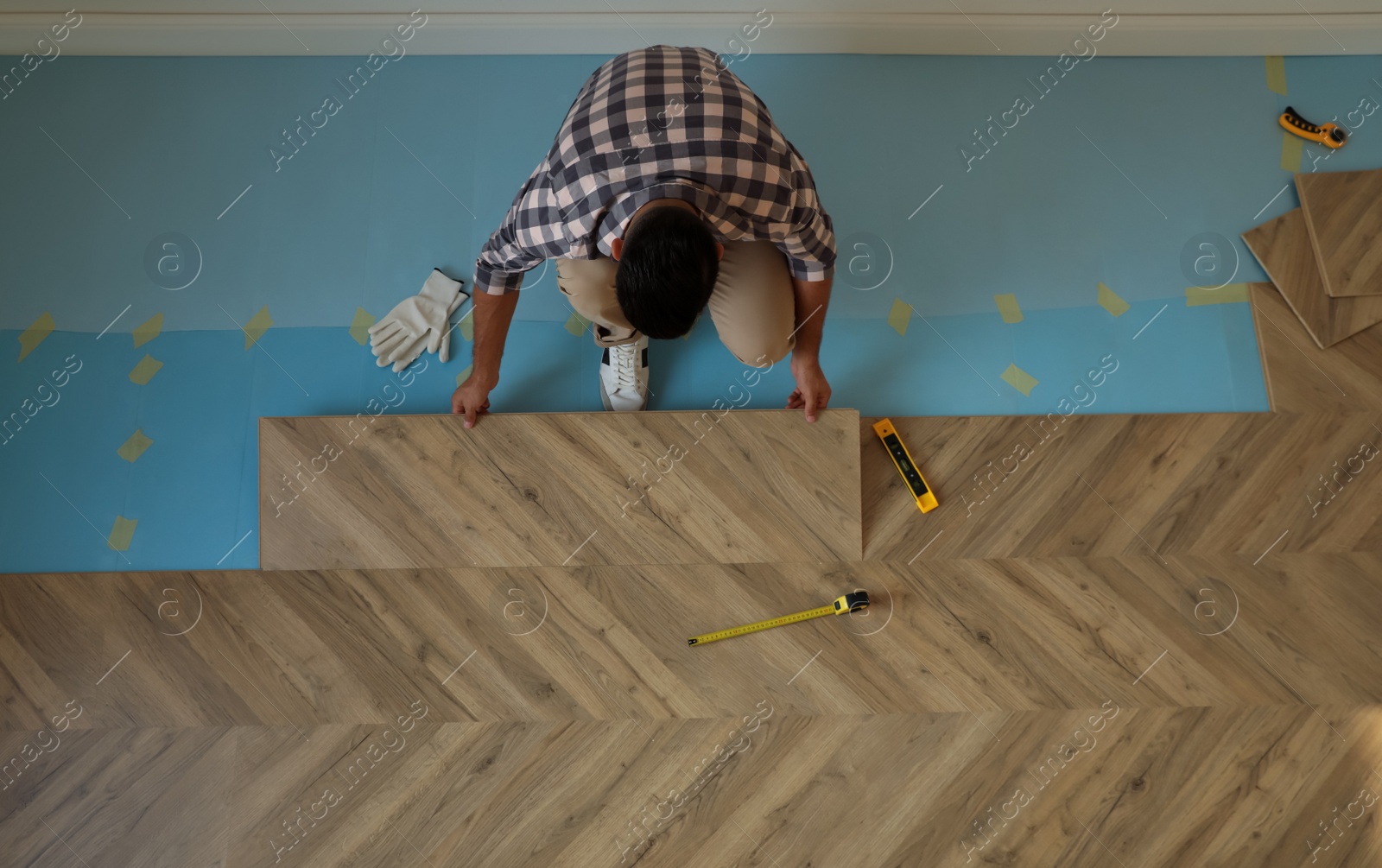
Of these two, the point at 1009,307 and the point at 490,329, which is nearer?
the point at 490,329

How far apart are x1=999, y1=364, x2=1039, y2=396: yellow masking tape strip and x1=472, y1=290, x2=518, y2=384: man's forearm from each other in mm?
1166

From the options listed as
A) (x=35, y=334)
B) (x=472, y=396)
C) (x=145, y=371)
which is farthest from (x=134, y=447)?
(x=472, y=396)

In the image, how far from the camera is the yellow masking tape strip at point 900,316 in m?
1.95

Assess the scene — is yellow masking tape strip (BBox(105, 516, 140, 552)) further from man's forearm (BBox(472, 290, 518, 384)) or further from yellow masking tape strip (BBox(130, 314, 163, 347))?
man's forearm (BBox(472, 290, 518, 384))

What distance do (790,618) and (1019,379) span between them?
2.65 ft

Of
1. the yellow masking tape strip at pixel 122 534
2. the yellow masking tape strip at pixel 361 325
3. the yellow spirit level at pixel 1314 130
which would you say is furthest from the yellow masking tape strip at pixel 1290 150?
the yellow masking tape strip at pixel 122 534

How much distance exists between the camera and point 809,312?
1655mm

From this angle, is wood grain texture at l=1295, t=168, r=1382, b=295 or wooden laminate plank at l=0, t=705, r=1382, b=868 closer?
wooden laminate plank at l=0, t=705, r=1382, b=868

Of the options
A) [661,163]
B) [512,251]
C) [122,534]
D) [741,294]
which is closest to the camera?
[661,163]

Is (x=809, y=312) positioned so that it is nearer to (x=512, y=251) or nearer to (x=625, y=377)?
(x=625, y=377)

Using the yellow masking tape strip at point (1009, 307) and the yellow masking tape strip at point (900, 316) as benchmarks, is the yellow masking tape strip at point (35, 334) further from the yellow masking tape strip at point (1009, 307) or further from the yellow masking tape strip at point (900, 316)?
the yellow masking tape strip at point (1009, 307)

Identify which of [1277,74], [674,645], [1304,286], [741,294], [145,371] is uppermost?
[145,371]

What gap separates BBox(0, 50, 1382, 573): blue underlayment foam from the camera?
189cm

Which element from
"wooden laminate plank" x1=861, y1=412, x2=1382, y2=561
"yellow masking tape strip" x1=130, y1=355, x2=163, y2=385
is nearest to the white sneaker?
"wooden laminate plank" x1=861, y1=412, x2=1382, y2=561
